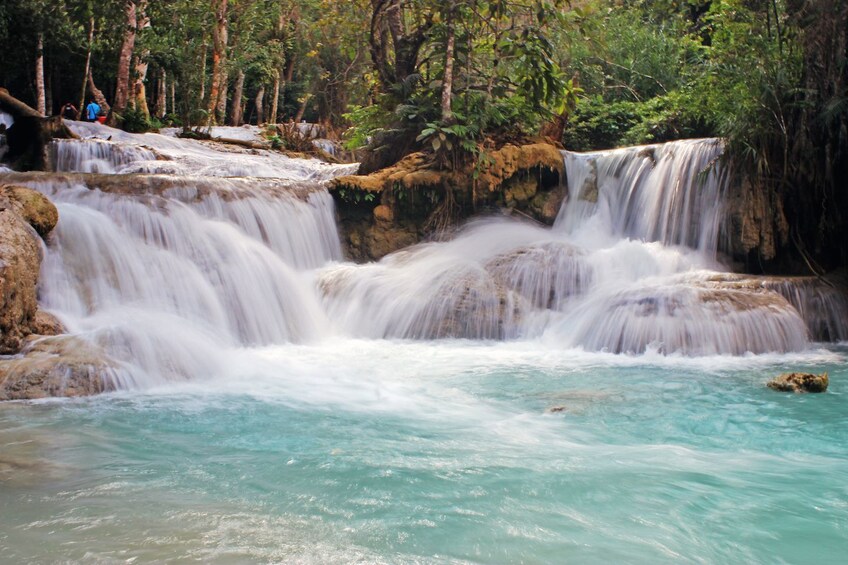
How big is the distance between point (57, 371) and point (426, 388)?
3014 millimetres

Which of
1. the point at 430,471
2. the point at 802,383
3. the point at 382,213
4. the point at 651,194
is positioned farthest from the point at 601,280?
the point at 430,471

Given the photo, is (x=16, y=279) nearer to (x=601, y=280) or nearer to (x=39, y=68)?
(x=601, y=280)

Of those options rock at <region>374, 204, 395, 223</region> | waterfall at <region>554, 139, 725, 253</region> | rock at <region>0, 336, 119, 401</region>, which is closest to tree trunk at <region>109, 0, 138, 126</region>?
rock at <region>374, 204, 395, 223</region>

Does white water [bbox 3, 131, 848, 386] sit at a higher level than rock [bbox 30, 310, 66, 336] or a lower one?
higher

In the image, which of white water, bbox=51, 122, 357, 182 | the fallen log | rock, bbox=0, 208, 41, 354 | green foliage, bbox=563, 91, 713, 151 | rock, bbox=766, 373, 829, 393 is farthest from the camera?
green foliage, bbox=563, 91, 713, 151

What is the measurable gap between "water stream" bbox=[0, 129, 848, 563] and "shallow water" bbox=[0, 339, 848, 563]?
2 cm

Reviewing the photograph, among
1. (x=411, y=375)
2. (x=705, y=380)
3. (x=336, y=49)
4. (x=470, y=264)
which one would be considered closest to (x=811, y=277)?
(x=705, y=380)

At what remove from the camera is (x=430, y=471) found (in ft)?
14.0

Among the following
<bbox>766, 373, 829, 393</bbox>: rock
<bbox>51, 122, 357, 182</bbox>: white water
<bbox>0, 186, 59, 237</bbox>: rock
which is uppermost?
<bbox>51, 122, 357, 182</bbox>: white water

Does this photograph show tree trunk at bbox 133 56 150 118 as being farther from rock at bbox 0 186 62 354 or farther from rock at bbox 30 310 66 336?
rock at bbox 30 310 66 336

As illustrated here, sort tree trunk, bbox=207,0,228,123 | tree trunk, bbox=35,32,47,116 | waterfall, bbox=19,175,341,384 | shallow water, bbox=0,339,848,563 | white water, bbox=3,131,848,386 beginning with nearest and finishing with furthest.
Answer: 1. shallow water, bbox=0,339,848,563
2. waterfall, bbox=19,175,341,384
3. white water, bbox=3,131,848,386
4. tree trunk, bbox=35,32,47,116
5. tree trunk, bbox=207,0,228,123

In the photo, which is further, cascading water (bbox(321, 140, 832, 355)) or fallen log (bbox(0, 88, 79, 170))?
fallen log (bbox(0, 88, 79, 170))

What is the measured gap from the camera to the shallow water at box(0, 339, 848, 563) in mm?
3250

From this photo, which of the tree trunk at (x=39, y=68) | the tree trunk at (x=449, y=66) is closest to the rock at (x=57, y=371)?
the tree trunk at (x=449, y=66)
